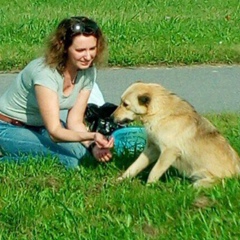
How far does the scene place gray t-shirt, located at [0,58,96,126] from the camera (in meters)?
6.29

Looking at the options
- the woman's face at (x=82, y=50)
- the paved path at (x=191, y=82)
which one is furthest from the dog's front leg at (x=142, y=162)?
the paved path at (x=191, y=82)

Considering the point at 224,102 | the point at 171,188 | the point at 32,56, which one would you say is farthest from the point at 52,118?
the point at 32,56

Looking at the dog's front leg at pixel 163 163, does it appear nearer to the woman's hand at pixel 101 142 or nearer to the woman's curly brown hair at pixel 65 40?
the woman's hand at pixel 101 142

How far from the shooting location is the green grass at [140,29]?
10445 mm

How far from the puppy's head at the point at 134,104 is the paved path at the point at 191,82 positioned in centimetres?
280

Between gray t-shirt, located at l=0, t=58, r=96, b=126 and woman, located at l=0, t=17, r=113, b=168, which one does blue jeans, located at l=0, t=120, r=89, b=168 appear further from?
gray t-shirt, located at l=0, t=58, r=96, b=126

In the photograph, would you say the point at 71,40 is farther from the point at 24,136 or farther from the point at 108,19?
the point at 108,19

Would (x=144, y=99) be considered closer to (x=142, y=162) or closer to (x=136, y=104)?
(x=136, y=104)

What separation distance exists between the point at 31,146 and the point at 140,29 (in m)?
5.08

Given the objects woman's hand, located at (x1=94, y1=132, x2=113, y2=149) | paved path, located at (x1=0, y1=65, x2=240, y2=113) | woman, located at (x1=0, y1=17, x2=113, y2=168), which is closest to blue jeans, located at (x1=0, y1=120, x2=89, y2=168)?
woman, located at (x1=0, y1=17, x2=113, y2=168)

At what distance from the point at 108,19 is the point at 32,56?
1988mm

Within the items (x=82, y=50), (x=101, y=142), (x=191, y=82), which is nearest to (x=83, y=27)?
(x=82, y=50)

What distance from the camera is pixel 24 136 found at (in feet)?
21.7

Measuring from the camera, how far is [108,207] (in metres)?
5.36
